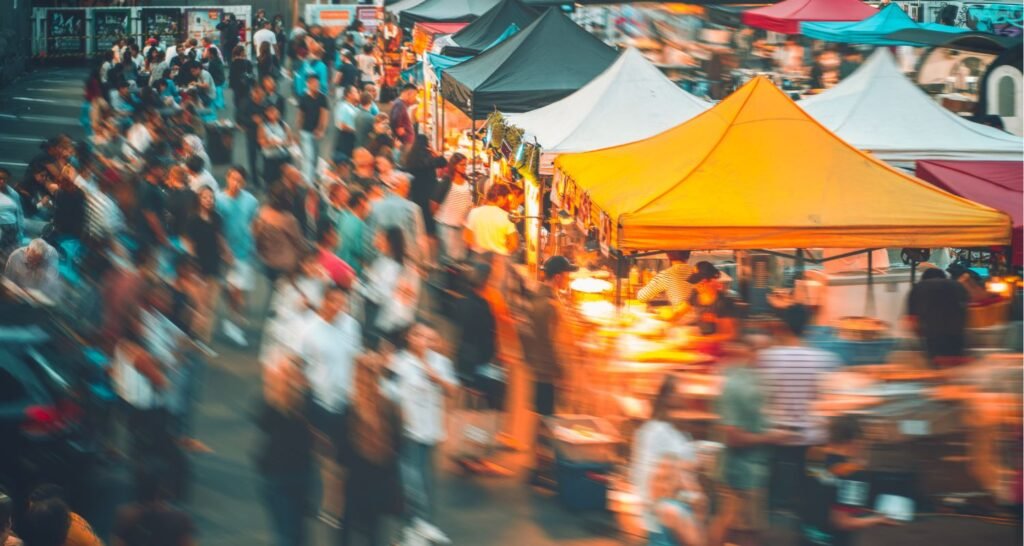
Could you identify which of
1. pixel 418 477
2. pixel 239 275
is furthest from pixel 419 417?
→ pixel 239 275

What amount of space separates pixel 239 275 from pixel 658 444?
20.3 feet

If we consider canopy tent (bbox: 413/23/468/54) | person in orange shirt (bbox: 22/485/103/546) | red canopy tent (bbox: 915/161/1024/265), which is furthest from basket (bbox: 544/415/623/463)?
canopy tent (bbox: 413/23/468/54)

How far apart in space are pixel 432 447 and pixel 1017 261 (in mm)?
4572

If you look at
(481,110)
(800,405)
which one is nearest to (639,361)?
(800,405)

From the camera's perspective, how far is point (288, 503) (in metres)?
6.82

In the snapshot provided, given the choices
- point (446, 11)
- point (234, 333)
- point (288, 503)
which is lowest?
point (234, 333)

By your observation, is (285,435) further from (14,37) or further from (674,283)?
(14,37)

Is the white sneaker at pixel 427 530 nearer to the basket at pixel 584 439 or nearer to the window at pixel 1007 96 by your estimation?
the basket at pixel 584 439

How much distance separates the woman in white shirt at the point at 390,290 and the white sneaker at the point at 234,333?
186 centimetres

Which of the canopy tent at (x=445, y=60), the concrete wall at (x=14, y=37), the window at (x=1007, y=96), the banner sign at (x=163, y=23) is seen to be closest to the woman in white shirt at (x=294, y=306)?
the window at (x=1007, y=96)

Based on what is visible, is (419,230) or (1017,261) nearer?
(1017,261)

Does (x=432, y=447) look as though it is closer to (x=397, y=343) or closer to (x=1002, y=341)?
(x=397, y=343)

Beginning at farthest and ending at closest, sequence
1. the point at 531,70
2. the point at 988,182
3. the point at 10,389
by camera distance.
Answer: the point at 531,70, the point at 988,182, the point at 10,389

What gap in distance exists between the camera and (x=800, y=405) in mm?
7344
